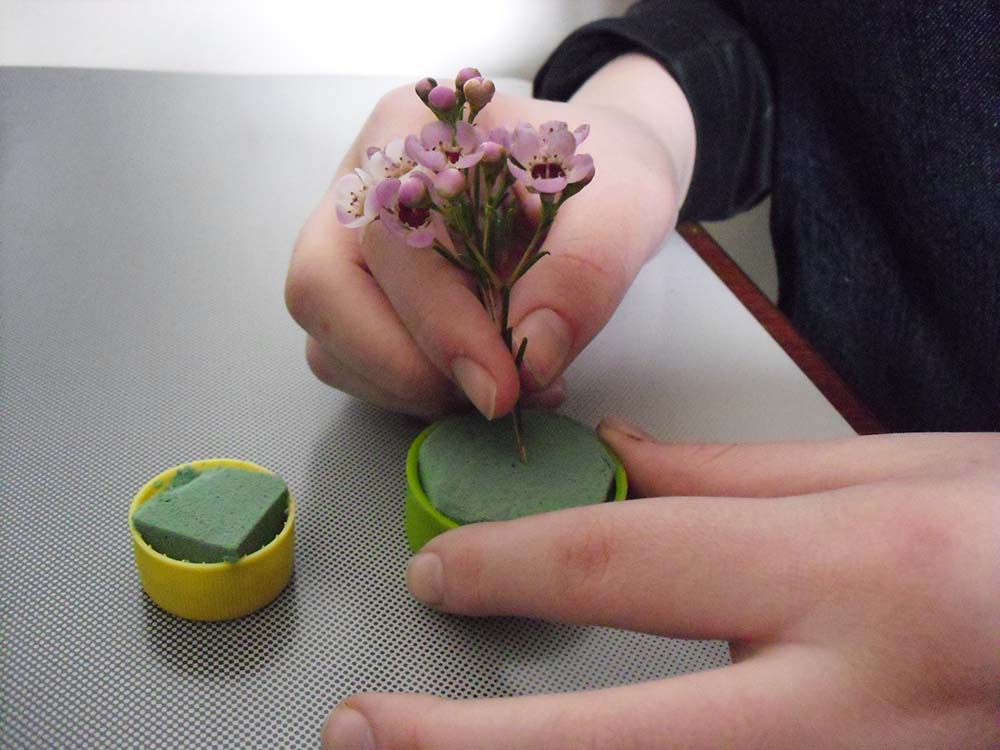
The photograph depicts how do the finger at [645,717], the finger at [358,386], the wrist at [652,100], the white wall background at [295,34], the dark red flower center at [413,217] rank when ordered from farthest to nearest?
1. the white wall background at [295,34]
2. the wrist at [652,100]
3. the finger at [358,386]
4. the dark red flower center at [413,217]
5. the finger at [645,717]

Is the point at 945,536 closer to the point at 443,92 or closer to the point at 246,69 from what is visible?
the point at 443,92

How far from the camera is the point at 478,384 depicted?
0.50m

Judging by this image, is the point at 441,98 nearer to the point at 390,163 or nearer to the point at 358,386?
the point at 390,163

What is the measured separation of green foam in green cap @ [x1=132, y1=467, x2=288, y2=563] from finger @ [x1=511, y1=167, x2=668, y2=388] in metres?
0.17

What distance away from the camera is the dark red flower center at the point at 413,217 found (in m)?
0.48

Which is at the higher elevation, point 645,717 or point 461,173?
point 461,173

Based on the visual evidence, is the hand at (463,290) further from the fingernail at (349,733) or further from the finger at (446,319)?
the fingernail at (349,733)

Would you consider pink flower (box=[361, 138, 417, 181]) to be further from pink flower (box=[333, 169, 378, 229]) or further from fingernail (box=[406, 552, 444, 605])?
fingernail (box=[406, 552, 444, 605])

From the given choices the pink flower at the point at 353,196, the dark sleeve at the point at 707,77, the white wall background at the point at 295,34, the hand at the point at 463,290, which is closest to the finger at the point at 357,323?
the hand at the point at 463,290

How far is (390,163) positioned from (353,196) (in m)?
0.03

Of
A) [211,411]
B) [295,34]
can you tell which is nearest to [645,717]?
[211,411]

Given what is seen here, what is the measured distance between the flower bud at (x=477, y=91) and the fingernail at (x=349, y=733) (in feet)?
0.99

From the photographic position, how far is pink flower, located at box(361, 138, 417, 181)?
18.9 inches

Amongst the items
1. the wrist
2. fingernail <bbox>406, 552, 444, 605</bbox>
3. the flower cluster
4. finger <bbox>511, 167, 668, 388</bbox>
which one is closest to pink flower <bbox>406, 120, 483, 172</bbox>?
the flower cluster
